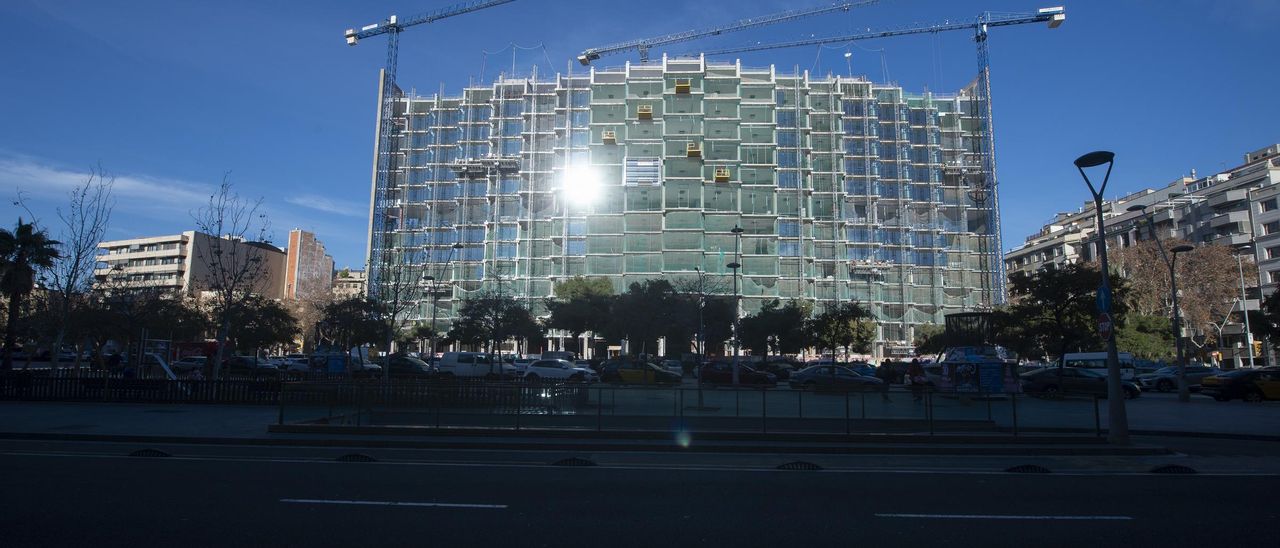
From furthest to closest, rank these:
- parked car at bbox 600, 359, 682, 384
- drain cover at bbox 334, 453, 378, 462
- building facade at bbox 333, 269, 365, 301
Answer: building facade at bbox 333, 269, 365, 301
parked car at bbox 600, 359, 682, 384
drain cover at bbox 334, 453, 378, 462

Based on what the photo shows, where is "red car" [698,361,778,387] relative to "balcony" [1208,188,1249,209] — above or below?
below

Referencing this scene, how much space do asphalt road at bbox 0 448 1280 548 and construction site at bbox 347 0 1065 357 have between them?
253 feet

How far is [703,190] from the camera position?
93.4 metres

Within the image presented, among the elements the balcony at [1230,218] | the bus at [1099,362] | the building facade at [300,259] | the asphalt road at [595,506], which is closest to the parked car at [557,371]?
the bus at [1099,362]

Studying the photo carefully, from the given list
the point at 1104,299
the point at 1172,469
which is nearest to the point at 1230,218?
the point at 1104,299

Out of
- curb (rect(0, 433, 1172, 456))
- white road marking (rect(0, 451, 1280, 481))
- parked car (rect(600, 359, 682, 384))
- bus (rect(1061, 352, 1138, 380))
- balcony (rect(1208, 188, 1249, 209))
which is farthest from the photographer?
balcony (rect(1208, 188, 1249, 209))

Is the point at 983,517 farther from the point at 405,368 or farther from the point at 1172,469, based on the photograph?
the point at 405,368

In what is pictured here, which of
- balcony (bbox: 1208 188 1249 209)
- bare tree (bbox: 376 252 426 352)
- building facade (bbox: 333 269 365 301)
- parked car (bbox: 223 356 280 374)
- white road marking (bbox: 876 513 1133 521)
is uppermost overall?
balcony (bbox: 1208 188 1249 209)

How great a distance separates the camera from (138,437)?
596 inches

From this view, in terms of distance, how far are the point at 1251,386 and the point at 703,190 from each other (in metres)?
67.6

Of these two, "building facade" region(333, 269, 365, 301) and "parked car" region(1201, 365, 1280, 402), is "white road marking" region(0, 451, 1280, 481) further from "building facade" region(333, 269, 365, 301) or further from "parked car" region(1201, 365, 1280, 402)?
"building facade" region(333, 269, 365, 301)

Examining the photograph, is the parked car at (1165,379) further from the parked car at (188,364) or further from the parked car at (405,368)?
the parked car at (188,364)

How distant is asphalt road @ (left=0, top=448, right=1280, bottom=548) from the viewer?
6.84 meters

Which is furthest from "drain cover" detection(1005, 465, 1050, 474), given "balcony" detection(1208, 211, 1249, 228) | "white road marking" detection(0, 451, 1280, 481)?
"balcony" detection(1208, 211, 1249, 228)
